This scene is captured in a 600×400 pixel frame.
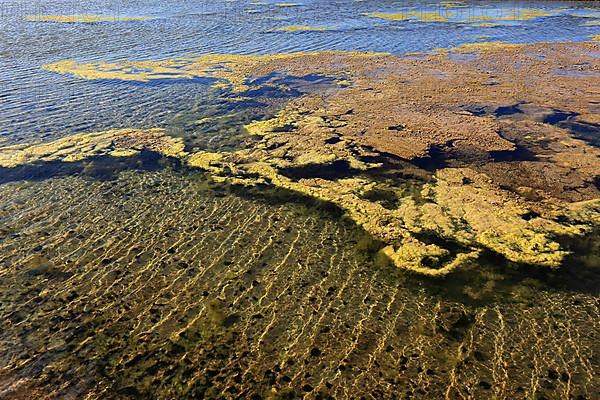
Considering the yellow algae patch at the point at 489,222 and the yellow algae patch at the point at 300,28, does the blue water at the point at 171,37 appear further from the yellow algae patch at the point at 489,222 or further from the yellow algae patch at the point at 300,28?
the yellow algae patch at the point at 489,222

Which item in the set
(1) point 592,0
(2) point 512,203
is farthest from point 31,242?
(1) point 592,0

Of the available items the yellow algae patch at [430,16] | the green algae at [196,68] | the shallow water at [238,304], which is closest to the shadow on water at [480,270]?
the shallow water at [238,304]

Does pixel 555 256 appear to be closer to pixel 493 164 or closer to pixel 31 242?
pixel 493 164

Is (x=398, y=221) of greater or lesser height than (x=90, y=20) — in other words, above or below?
below

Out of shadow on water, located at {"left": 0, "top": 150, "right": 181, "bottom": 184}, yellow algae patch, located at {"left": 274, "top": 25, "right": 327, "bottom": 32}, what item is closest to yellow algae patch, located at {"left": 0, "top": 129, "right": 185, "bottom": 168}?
shadow on water, located at {"left": 0, "top": 150, "right": 181, "bottom": 184}

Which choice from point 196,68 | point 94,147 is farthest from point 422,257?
point 196,68

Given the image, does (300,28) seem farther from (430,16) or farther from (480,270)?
(480,270)

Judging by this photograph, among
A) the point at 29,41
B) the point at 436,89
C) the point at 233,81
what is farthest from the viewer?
A: the point at 29,41
